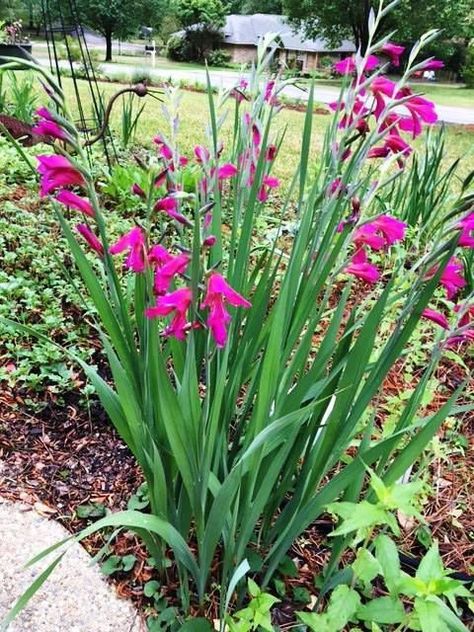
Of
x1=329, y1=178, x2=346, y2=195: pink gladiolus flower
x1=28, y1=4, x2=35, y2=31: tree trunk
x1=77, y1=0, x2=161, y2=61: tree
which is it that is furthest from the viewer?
x1=77, y1=0, x2=161, y2=61: tree

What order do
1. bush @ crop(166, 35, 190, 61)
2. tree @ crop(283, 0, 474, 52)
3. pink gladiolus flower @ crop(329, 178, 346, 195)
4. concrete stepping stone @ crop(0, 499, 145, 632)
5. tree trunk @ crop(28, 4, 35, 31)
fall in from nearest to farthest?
pink gladiolus flower @ crop(329, 178, 346, 195) < concrete stepping stone @ crop(0, 499, 145, 632) < tree @ crop(283, 0, 474, 52) < tree trunk @ crop(28, 4, 35, 31) < bush @ crop(166, 35, 190, 61)

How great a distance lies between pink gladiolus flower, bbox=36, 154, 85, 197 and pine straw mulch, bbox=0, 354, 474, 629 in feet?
2.63

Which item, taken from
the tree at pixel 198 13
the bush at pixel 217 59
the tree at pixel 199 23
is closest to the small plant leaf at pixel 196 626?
the bush at pixel 217 59

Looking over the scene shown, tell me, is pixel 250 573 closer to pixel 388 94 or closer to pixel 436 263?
pixel 436 263

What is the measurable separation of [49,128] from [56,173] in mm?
67

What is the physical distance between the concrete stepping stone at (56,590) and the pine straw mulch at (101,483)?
36 millimetres

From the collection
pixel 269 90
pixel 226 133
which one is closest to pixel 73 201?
pixel 269 90

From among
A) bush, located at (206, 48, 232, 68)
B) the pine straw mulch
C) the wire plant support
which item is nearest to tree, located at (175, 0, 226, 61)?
bush, located at (206, 48, 232, 68)

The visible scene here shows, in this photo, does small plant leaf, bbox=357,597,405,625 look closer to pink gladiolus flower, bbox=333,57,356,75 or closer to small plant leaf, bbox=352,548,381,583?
small plant leaf, bbox=352,548,381,583

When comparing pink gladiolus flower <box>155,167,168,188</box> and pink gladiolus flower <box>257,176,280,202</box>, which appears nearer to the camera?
pink gladiolus flower <box>155,167,168,188</box>

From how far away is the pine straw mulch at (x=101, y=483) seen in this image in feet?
4.11

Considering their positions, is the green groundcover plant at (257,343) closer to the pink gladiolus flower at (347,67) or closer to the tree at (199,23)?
the pink gladiolus flower at (347,67)

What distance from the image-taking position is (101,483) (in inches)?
55.6

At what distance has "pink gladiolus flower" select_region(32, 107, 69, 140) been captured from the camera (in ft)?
2.74
